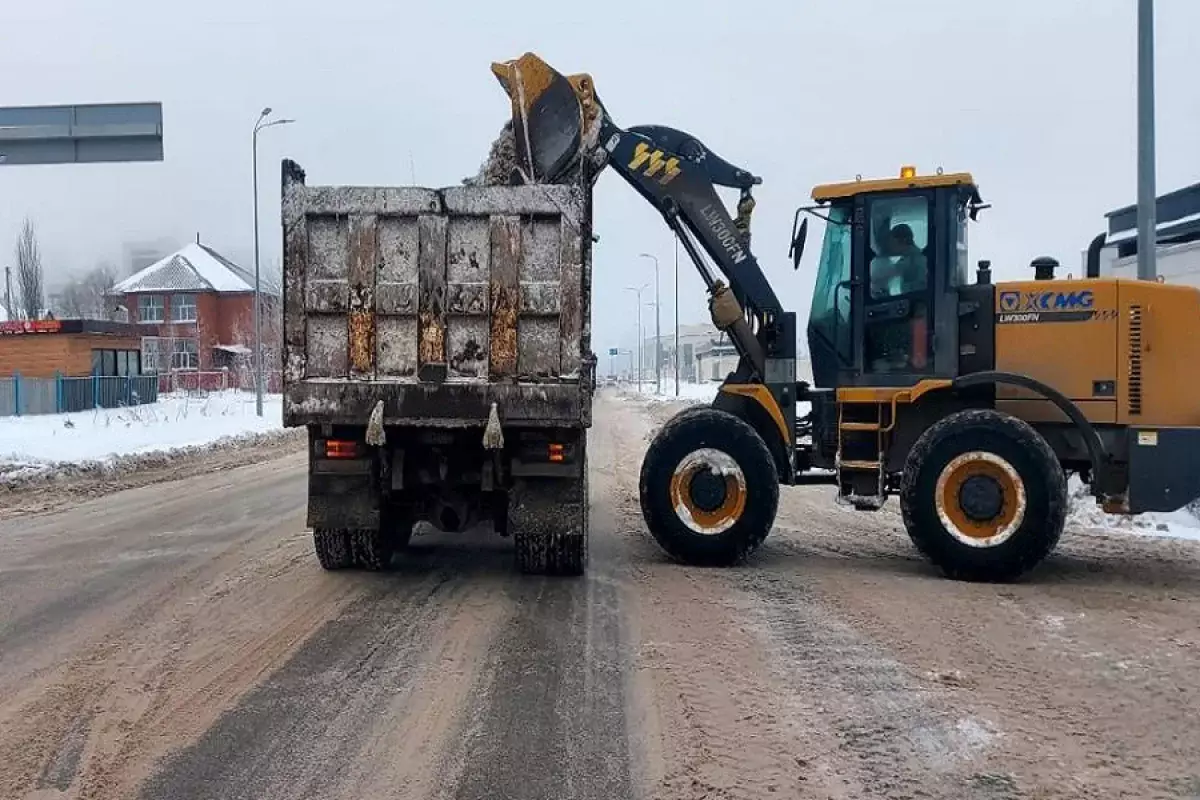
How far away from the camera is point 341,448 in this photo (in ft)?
28.5

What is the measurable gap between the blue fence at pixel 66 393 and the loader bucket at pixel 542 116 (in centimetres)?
3034

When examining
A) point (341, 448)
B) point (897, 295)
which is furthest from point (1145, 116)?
point (341, 448)

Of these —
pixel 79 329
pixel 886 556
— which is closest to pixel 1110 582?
pixel 886 556

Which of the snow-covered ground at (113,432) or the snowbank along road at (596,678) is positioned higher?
the snow-covered ground at (113,432)

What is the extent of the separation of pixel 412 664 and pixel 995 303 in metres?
6.00

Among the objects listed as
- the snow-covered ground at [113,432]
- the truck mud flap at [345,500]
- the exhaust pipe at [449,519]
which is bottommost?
the snow-covered ground at [113,432]

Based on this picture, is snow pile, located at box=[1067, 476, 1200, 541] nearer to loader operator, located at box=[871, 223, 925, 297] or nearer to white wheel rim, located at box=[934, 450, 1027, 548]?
white wheel rim, located at box=[934, 450, 1027, 548]

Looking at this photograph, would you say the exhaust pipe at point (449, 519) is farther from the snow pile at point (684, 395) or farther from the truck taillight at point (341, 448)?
the snow pile at point (684, 395)

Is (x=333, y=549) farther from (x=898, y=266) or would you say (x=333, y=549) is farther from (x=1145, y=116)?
(x=1145, y=116)

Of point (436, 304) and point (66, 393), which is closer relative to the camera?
point (436, 304)

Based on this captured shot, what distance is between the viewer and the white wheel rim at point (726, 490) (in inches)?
377

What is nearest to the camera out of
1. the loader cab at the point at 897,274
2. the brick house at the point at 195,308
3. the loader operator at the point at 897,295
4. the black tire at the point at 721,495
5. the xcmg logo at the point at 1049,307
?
the xcmg logo at the point at 1049,307

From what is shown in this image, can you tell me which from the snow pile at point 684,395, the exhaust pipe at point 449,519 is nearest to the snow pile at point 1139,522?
the exhaust pipe at point 449,519

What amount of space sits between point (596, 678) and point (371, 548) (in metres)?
3.57
